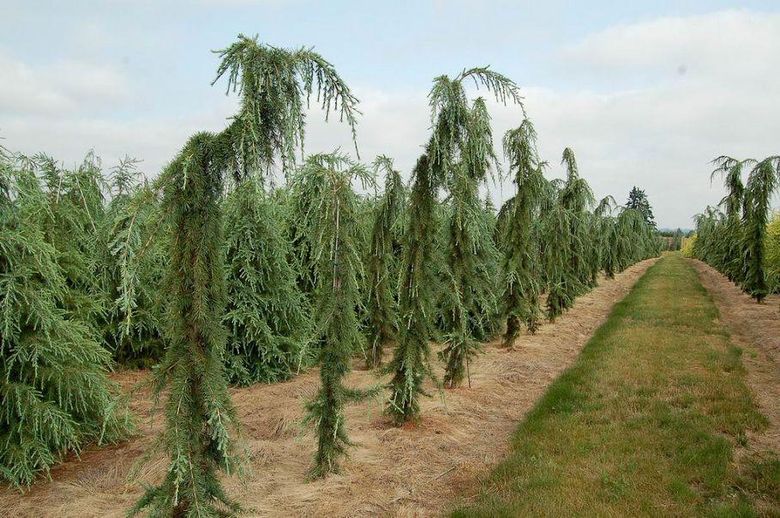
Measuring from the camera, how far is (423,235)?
22.2ft

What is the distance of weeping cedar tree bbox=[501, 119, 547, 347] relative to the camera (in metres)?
11.3

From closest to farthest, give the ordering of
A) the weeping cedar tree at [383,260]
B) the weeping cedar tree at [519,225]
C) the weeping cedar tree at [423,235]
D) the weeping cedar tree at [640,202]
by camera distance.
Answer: the weeping cedar tree at [423,235] → the weeping cedar tree at [383,260] → the weeping cedar tree at [519,225] → the weeping cedar tree at [640,202]

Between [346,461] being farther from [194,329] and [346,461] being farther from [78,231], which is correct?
[78,231]

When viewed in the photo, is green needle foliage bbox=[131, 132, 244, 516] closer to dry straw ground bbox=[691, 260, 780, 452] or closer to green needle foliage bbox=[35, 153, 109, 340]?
green needle foliage bbox=[35, 153, 109, 340]

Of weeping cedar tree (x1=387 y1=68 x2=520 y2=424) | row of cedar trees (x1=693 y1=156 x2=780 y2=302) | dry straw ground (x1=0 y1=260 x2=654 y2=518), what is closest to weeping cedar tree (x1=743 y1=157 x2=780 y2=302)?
row of cedar trees (x1=693 y1=156 x2=780 y2=302)

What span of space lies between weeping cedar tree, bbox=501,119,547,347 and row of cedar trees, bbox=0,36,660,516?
50mm

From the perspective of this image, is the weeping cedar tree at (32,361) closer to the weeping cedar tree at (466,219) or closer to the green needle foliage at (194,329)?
the green needle foliage at (194,329)

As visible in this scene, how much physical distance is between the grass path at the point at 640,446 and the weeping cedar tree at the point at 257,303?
15.7 feet

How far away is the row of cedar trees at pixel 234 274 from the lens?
366 centimetres

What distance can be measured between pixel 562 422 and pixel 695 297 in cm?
1736

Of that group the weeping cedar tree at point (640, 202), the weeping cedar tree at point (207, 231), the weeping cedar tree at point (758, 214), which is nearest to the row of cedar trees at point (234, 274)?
the weeping cedar tree at point (207, 231)

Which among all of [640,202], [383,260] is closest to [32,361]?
[383,260]

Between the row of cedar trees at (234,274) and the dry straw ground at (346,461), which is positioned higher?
the row of cedar trees at (234,274)

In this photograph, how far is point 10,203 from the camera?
5.08m
